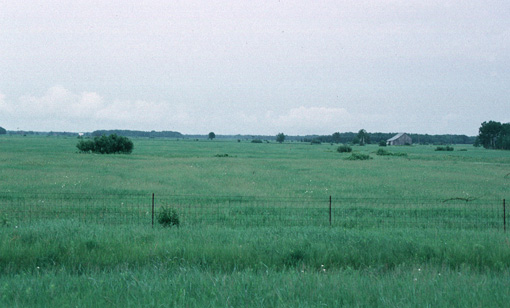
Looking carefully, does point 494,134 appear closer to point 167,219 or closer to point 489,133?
point 489,133

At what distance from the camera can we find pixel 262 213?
16.8 metres

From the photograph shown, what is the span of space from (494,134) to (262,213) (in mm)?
163461

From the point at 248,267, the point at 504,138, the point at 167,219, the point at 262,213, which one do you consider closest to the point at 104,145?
the point at 262,213

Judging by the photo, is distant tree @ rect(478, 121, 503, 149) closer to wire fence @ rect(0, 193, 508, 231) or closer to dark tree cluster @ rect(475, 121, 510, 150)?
dark tree cluster @ rect(475, 121, 510, 150)

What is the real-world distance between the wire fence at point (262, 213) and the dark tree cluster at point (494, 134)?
147 meters

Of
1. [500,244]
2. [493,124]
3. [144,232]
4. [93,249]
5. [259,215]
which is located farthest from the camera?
[493,124]

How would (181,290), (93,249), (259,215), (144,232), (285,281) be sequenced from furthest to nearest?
(259,215), (144,232), (93,249), (285,281), (181,290)

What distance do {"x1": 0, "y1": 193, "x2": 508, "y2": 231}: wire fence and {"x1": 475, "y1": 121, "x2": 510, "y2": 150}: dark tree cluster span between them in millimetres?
147307

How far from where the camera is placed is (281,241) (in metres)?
9.70

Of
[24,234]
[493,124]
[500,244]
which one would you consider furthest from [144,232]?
[493,124]

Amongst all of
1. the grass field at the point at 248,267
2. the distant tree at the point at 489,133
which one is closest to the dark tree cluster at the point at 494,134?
the distant tree at the point at 489,133

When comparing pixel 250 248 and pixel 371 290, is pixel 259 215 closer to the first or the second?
pixel 250 248

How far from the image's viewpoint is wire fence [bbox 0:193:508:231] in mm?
14211

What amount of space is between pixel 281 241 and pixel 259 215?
254 inches
